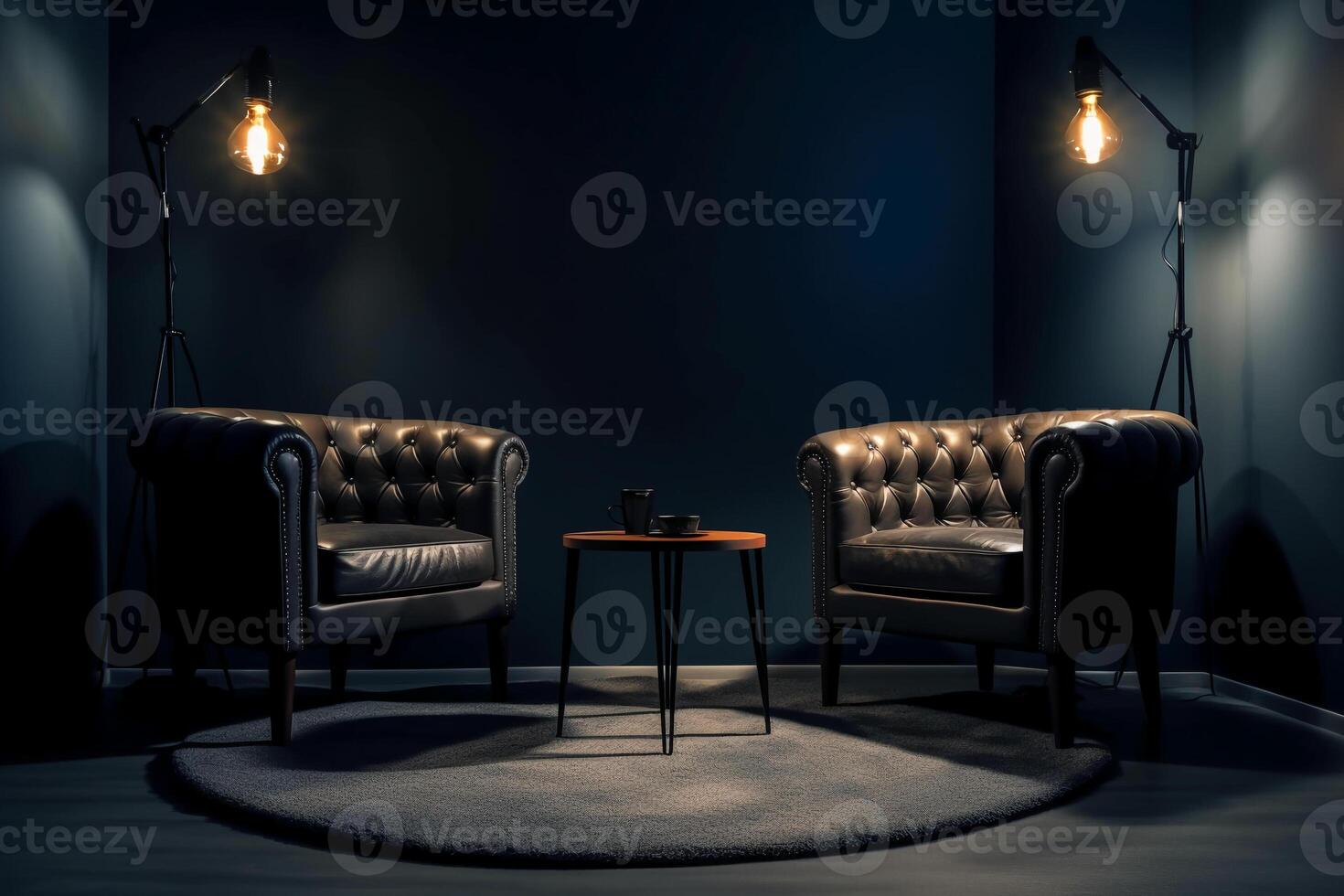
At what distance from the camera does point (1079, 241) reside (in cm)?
392

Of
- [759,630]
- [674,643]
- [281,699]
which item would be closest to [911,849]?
[674,643]

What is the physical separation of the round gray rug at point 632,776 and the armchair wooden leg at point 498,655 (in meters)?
0.11

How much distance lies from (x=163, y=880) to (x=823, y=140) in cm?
333

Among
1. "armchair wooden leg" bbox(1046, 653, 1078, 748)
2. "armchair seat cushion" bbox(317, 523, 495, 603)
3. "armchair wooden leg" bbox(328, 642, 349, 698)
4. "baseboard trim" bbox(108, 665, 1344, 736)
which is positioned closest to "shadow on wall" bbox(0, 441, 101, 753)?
"baseboard trim" bbox(108, 665, 1344, 736)

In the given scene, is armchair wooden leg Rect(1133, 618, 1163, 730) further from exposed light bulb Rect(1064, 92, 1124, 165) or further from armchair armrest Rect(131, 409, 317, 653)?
armchair armrest Rect(131, 409, 317, 653)

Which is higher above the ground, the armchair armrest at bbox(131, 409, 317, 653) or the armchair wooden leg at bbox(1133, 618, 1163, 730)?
the armchair armrest at bbox(131, 409, 317, 653)

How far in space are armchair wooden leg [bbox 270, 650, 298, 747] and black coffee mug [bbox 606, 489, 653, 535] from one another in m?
0.96

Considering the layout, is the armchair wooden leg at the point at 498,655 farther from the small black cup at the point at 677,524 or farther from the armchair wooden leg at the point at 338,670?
the small black cup at the point at 677,524

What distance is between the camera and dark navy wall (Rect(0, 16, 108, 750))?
3.25m

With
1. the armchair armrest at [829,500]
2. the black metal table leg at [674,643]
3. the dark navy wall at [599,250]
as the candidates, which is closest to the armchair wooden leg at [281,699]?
the black metal table leg at [674,643]

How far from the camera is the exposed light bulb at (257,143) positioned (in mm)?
3662

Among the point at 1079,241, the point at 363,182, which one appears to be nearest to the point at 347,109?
the point at 363,182

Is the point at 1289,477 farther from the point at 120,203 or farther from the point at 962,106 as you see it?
the point at 120,203

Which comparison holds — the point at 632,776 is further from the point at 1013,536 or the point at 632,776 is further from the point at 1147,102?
the point at 1147,102
